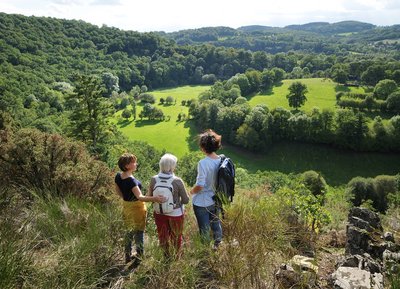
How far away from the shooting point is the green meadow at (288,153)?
54125 millimetres

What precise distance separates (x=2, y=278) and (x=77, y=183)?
5.63 m

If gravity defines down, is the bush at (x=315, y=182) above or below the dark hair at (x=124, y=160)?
below

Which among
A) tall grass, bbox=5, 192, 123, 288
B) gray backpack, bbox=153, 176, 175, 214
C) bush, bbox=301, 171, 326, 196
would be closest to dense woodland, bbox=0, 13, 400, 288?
tall grass, bbox=5, 192, 123, 288

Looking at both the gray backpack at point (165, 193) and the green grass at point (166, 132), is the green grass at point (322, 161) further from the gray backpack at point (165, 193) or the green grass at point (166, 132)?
the gray backpack at point (165, 193)

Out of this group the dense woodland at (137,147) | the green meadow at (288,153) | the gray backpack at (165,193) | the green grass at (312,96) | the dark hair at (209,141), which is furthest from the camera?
the green grass at (312,96)

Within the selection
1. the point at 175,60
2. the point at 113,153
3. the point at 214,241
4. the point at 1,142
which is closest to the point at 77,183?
the point at 1,142

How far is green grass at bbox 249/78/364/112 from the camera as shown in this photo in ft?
254

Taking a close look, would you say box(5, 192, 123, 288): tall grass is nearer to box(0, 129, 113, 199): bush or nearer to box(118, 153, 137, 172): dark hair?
box(118, 153, 137, 172): dark hair

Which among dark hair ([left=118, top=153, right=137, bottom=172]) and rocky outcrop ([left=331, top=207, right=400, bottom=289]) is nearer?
rocky outcrop ([left=331, top=207, right=400, bottom=289])

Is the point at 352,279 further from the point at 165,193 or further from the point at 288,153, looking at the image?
the point at 288,153

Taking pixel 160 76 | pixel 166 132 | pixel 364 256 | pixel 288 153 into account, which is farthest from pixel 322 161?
pixel 160 76

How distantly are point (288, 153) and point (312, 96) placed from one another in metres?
27.3

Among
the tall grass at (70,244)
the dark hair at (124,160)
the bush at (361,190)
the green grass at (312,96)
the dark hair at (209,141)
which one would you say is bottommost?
the bush at (361,190)

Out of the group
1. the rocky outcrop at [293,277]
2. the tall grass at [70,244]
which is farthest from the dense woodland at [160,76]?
the rocky outcrop at [293,277]
